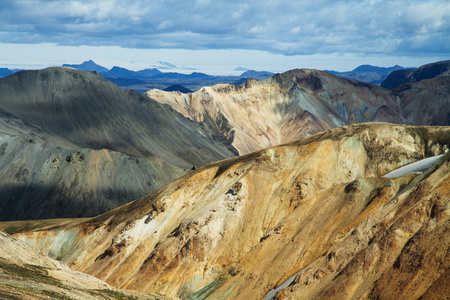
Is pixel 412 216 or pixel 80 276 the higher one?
pixel 412 216

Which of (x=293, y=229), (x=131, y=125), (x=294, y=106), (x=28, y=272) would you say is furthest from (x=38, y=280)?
(x=294, y=106)

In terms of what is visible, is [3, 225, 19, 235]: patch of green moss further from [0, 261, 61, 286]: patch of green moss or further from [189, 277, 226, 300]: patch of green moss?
[189, 277, 226, 300]: patch of green moss

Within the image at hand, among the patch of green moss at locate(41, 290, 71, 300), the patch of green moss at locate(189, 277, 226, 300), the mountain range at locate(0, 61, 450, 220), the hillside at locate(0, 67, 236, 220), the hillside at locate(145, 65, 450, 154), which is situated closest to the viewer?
the patch of green moss at locate(41, 290, 71, 300)

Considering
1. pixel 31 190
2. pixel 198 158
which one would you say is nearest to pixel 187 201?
pixel 31 190

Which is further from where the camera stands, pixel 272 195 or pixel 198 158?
pixel 198 158

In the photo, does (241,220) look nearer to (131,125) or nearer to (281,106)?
(131,125)

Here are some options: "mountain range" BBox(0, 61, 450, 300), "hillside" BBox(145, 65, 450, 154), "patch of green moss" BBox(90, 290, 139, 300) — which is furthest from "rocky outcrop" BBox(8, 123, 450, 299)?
"hillside" BBox(145, 65, 450, 154)

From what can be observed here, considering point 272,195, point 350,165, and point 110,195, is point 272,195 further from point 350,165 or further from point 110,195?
point 110,195
